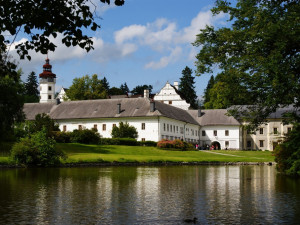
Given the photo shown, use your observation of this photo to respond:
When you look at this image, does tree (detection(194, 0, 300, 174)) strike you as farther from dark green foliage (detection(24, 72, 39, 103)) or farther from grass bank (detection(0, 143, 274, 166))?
dark green foliage (detection(24, 72, 39, 103))

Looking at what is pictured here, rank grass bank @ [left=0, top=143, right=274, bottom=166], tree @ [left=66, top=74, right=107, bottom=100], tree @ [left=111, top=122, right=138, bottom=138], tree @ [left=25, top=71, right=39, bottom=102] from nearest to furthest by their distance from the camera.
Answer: grass bank @ [left=0, top=143, right=274, bottom=166] < tree @ [left=111, top=122, right=138, bottom=138] < tree @ [left=66, top=74, right=107, bottom=100] < tree @ [left=25, top=71, right=39, bottom=102]

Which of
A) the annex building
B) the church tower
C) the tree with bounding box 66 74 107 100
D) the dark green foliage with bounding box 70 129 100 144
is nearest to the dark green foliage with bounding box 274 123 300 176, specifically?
the dark green foliage with bounding box 70 129 100 144

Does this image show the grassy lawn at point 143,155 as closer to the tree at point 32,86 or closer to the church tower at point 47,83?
the church tower at point 47,83

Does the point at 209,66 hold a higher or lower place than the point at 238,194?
higher

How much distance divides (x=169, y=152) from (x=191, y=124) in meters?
24.5

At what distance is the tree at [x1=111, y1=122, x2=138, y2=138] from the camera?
205ft

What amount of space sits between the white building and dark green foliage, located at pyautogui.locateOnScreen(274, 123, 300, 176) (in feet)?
219

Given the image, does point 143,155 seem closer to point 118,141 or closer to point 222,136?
point 118,141

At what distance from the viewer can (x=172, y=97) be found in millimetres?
94375

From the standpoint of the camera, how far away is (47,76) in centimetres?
10012

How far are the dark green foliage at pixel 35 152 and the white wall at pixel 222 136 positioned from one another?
50587mm

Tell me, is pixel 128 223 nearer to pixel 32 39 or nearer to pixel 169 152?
pixel 32 39

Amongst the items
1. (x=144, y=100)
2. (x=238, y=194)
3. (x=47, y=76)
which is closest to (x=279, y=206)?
(x=238, y=194)

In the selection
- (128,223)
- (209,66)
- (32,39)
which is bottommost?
(128,223)
